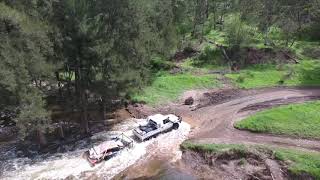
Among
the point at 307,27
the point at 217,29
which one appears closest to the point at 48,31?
the point at 217,29

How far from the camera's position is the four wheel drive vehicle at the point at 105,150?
126ft

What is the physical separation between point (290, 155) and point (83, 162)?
1937cm

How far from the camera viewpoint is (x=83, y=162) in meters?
38.7

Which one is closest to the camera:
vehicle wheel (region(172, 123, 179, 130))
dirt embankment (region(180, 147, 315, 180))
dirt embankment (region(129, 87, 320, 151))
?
dirt embankment (region(180, 147, 315, 180))

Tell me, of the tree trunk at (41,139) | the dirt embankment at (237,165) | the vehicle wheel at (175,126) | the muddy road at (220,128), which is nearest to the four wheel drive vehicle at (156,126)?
the vehicle wheel at (175,126)

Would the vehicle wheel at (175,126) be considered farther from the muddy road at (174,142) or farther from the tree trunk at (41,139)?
the tree trunk at (41,139)

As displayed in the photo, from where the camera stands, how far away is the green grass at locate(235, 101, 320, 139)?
41.6 metres

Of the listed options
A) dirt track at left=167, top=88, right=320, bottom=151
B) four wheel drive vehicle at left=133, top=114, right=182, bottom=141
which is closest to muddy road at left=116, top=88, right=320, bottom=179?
dirt track at left=167, top=88, right=320, bottom=151

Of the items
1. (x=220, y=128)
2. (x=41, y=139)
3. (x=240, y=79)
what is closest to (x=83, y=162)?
(x=41, y=139)

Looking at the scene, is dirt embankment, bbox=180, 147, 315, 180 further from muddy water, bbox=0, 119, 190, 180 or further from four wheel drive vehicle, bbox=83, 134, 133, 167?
four wheel drive vehicle, bbox=83, 134, 133, 167

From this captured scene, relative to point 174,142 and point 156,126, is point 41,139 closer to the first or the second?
point 156,126

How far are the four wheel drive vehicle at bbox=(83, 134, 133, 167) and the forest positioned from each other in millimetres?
4883

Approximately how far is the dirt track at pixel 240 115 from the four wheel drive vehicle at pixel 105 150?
744 cm

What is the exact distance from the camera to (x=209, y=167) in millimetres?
37625
